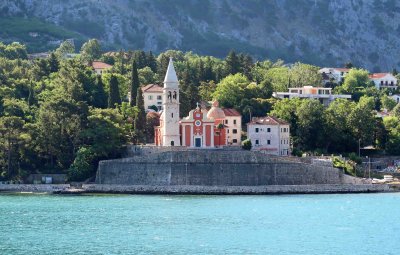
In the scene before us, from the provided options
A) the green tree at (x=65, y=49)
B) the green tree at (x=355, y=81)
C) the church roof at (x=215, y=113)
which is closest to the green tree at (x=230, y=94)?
the church roof at (x=215, y=113)

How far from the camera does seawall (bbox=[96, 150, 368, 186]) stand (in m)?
97.2

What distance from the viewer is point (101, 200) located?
91000mm

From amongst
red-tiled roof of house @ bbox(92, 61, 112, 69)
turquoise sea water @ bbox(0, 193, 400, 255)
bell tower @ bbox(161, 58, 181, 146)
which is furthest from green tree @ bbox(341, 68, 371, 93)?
turquoise sea water @ bbox(0, 193, 400, 255)

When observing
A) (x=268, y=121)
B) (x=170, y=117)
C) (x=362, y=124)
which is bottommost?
(x=362, y=124)

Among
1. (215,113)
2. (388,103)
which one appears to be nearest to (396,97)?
(388,103)

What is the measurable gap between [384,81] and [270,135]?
47390 mm

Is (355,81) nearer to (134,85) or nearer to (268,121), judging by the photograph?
(134,85)

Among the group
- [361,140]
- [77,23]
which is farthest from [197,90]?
[77,23]

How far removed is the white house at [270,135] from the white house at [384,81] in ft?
145

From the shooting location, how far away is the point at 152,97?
119m

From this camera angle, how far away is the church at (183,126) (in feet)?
334

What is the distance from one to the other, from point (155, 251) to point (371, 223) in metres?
16.9

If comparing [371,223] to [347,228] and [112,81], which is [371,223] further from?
[112,81]

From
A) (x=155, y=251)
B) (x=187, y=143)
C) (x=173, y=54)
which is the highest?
(x=173, y=54)
